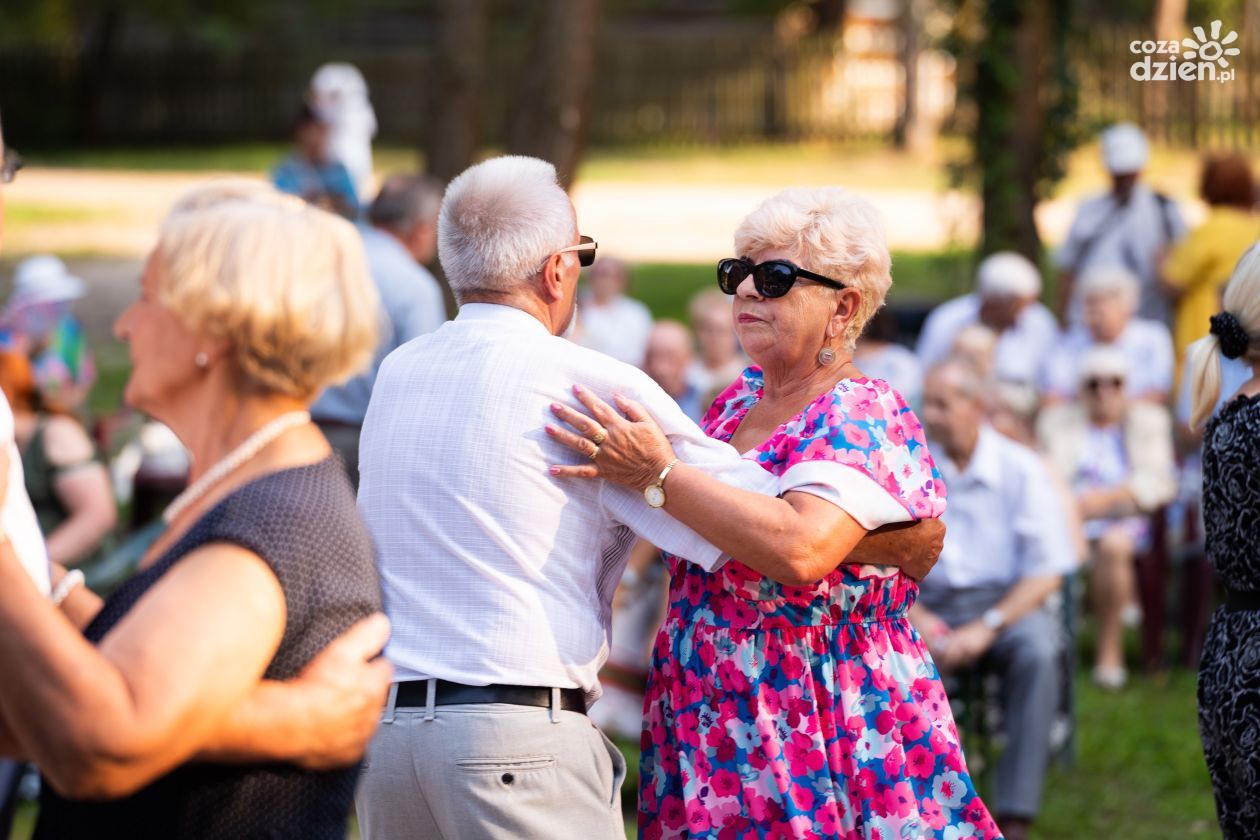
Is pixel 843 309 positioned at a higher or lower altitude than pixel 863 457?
higher

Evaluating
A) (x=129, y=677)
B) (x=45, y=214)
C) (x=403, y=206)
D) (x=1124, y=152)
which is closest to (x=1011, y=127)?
(x=1124, y=152)

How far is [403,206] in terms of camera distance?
22.7 feet

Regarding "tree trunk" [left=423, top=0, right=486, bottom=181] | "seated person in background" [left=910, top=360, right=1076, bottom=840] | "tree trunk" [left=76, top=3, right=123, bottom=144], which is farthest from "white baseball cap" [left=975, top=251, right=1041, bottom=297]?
"tree trunk" [left=76, top=3, right=123, bottom=144]

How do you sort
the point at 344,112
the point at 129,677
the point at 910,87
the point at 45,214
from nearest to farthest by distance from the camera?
1. the point at 129,677
2. the point at 344,112
3. the point at 45,214
4. the point at 910,87

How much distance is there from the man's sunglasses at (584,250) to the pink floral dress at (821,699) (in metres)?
0.50

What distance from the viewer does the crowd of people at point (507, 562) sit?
2.11 meters

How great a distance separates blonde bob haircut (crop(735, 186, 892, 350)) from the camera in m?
3.25

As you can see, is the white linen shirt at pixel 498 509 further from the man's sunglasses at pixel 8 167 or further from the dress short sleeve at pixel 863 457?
the man's sunglasses at pixel 8 167

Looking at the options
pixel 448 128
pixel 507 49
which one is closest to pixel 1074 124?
pixel 448 128

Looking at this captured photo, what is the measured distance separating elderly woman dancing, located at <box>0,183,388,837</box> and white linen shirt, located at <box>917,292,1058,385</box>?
686cm

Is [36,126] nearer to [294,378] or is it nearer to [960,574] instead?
[960,574]

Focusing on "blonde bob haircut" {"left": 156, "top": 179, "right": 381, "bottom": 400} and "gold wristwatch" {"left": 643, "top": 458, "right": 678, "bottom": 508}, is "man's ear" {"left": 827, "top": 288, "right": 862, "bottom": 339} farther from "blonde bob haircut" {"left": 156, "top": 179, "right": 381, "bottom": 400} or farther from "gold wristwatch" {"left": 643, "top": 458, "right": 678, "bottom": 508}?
"blonde bob haircut" {"left": 156, "top": 179, "right": 381, "bottom": 400}

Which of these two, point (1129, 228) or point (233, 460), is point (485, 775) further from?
point (1129, 228)

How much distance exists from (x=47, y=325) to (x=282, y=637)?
647cm
